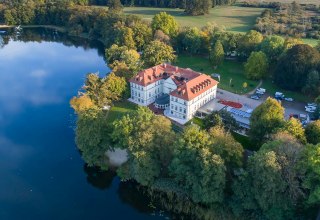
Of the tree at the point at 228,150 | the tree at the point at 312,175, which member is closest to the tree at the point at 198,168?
the tree at the point at 228,150

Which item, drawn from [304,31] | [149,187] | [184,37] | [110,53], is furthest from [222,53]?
[149,187]

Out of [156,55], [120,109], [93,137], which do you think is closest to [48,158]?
[93,137]

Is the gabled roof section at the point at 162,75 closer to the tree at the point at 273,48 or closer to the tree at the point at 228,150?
the tree at the point at 273,48

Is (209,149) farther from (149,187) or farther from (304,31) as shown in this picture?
(304,31)

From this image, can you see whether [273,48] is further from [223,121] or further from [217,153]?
[217,153]

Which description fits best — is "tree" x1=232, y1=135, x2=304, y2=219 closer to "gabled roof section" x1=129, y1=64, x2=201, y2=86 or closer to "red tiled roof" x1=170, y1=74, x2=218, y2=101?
"red tiled roof" x1=170, y1=74, x2=218, y2=101

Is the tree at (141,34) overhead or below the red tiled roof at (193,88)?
overhead

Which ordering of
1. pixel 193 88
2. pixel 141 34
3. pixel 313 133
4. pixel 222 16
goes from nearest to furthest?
1. pixel 313 133
2. pixel 193 88
3. pixel 141 34
4. pixel 222 16
